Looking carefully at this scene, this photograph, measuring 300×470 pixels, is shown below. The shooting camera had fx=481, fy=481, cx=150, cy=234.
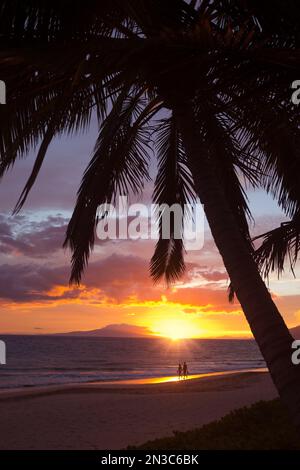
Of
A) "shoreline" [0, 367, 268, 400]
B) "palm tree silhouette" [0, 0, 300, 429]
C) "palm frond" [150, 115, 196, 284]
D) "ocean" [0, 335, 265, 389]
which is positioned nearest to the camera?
"palm tree silhouette" [0, 0, 300, 429]

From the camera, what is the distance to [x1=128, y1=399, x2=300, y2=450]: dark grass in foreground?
5570 millimetres

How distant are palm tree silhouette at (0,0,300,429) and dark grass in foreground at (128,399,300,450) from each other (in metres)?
2.39

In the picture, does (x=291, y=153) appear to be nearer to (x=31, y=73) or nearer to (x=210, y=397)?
(x=31, y=73)

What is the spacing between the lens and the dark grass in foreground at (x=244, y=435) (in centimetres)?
557

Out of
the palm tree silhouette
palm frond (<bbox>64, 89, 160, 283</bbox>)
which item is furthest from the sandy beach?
the palm tree silhouette

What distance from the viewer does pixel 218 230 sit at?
4145 mm

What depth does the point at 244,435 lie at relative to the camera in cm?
644

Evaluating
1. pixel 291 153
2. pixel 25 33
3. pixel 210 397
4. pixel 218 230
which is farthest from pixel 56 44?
pixel 210 397

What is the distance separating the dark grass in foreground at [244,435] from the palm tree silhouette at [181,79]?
2391 mm

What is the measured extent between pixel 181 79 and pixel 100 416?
38.9 feet

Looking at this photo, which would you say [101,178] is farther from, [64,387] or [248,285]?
[64,387]

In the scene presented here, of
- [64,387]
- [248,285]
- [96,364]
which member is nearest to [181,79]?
[248,285]

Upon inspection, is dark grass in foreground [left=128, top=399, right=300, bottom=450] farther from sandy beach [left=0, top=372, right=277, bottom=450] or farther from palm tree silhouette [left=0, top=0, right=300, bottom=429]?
sandy beach [left=0, top=372, right=277, bottom=450]

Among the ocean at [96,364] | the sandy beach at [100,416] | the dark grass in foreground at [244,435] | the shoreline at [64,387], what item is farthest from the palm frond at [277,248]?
the ocean at [96,364]
